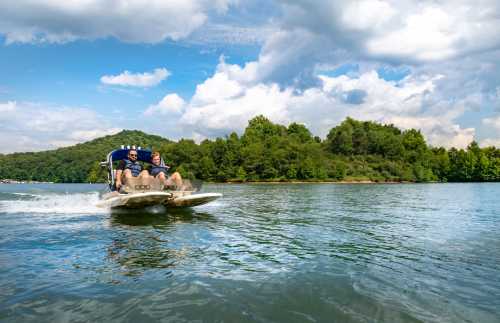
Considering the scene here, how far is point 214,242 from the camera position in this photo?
11484 mm

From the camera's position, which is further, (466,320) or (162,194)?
(162,194)

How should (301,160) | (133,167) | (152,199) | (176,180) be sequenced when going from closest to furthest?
1. (152,199)
2. (176,180)
3. (133,167)
4. (301,160)

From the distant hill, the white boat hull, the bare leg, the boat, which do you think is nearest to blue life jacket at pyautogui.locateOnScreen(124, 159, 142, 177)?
the boat

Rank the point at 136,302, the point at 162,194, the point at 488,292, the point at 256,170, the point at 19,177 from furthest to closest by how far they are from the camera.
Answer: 1. the point at 19,177
2. the point at 256,170
3. the point at 162,194
4. the point at 488,292
5. the point at 136,302

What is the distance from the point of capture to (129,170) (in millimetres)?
19203

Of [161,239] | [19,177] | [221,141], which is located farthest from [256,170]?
[161,239]

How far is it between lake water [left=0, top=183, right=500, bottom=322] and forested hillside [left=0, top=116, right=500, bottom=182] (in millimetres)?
98947

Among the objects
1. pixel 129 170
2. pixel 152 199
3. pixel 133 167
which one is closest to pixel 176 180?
pixel 152 199

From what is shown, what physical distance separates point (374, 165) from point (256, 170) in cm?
3786

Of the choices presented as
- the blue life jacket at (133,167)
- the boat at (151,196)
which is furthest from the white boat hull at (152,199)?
the blue life jacket at (133,167)

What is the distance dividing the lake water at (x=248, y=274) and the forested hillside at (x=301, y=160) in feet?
325

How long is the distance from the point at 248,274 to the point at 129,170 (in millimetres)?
12915

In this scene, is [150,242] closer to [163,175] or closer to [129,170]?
[163,175]

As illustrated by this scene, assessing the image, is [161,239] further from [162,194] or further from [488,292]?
[488,292]
